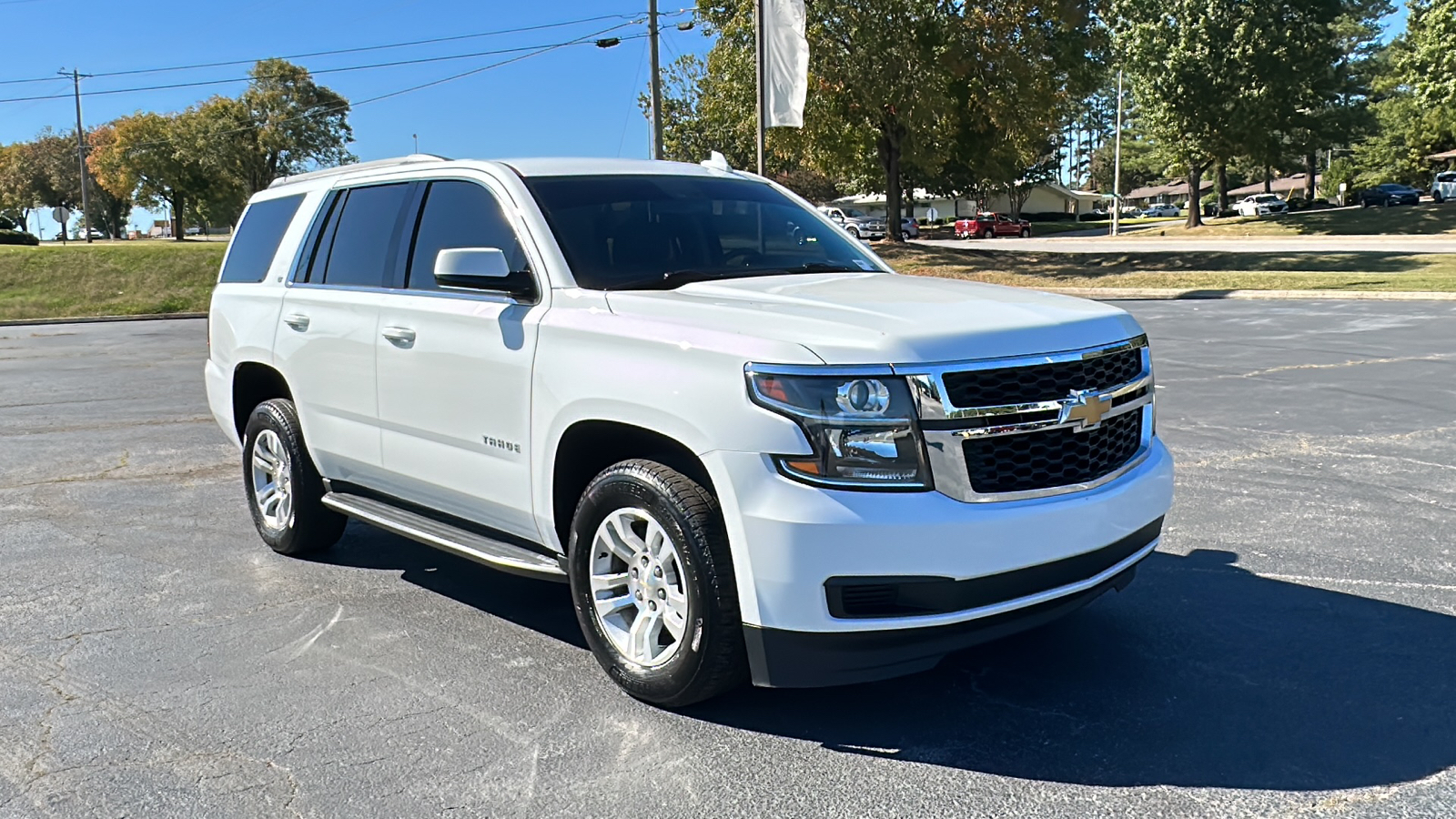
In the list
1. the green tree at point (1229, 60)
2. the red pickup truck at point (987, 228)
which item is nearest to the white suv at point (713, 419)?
the green tree at point (1229, 60)

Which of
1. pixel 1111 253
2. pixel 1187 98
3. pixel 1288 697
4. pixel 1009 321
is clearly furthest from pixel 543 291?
pixel 1187 98

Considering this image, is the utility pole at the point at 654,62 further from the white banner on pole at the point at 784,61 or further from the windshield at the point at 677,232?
the windshield at the point at 677,232

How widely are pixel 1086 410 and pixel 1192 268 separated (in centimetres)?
2957

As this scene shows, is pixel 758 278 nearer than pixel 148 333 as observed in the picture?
Yes

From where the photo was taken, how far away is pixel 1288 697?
3.88m

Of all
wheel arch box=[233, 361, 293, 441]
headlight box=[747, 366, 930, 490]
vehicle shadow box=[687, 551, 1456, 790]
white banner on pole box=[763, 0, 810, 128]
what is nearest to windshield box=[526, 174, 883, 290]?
headlight box=[747, 366, 930, 490]

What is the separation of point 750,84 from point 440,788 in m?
29.8

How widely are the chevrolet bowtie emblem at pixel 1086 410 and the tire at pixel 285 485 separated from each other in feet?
11.9

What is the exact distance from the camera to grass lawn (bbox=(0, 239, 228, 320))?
28188 mm

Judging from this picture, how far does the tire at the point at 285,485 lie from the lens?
5.64 meters

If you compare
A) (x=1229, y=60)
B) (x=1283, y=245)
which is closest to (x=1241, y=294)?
(x=1283, y=245)

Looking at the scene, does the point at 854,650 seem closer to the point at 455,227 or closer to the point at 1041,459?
the point at 1041,459

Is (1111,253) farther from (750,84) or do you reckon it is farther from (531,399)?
(531,399)

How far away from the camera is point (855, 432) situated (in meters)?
3.34
